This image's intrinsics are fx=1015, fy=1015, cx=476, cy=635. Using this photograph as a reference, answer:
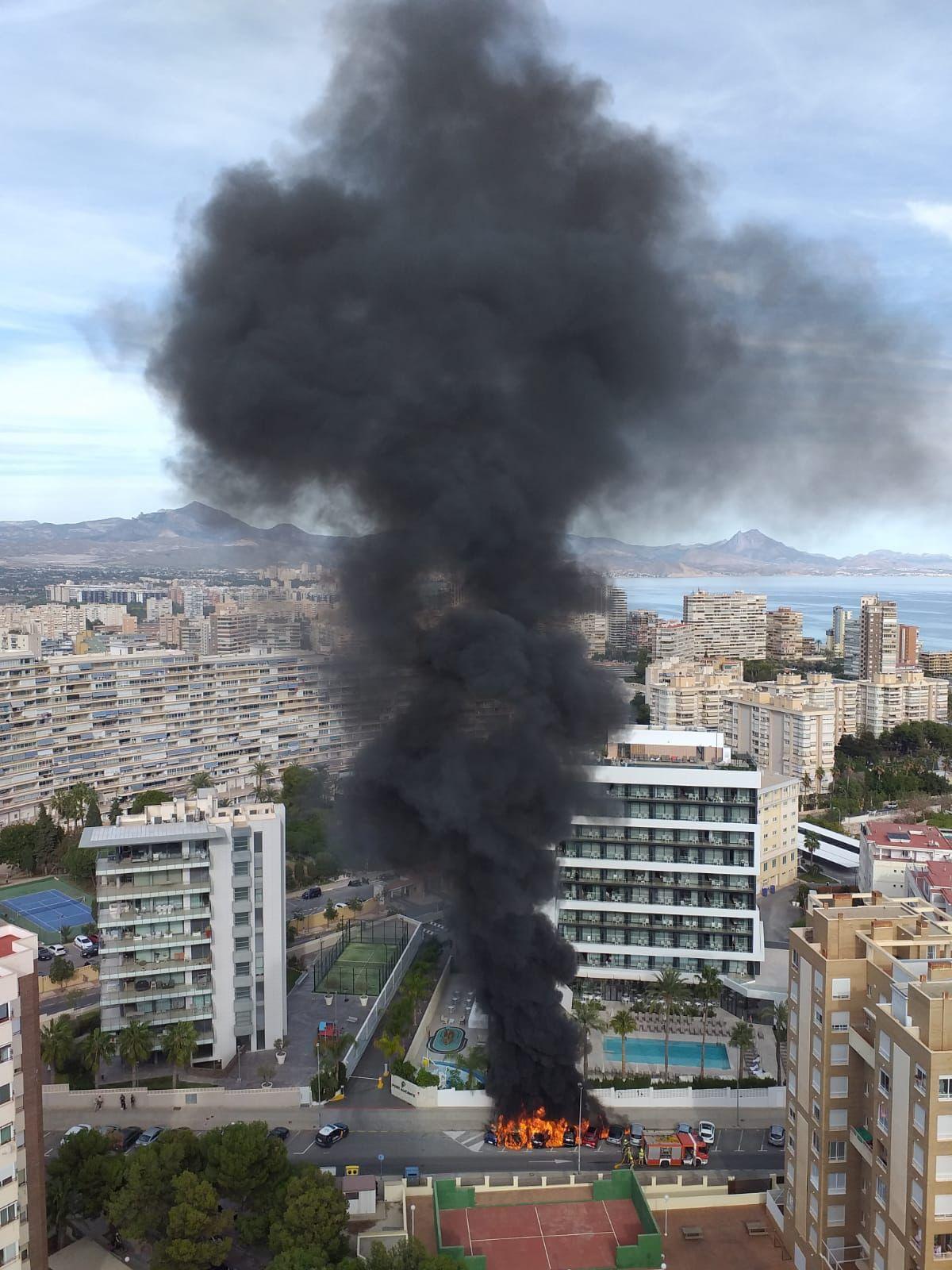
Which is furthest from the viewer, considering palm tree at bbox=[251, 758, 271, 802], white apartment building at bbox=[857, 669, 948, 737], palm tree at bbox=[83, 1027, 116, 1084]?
white apartment building at bbox=[857, 669, 948, 737]

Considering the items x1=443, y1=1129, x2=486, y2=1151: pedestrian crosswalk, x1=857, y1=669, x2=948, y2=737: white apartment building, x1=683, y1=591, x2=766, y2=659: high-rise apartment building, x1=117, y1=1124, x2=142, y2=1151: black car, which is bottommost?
x1=443, y1=1129, x2=486, y2=1151: pedestrian crosswalk

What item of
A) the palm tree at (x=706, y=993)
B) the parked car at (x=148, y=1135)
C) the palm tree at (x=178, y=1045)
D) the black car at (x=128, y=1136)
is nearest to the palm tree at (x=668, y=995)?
the palm tree at (x=706, y=993)

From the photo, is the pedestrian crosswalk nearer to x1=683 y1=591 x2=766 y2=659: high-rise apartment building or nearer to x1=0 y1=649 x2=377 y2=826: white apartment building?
x1=0 y1=649 x2=377 y2=826: white apartment building

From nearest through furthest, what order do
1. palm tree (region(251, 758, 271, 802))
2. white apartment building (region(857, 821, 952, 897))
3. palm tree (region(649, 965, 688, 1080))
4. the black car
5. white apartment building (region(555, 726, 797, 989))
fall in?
1. the black car
2. palm tree (region(649, 965, 688, 1080))
3. white apartment building (region(555, 726, 797, 989))
4. white apartment building (region(857, 821, 952, 897))
5. palm tree (region(251, 758, 271, 802))

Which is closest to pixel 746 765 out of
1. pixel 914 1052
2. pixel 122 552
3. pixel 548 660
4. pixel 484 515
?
pixel 548 660

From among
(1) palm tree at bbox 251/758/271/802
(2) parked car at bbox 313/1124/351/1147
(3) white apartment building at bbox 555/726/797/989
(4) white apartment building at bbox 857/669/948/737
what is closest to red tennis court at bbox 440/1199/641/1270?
(2) parked car at bbox 313/1124/351/1147

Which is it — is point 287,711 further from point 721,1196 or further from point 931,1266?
point 931,1266

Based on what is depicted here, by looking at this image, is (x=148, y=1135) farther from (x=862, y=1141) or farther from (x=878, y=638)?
(x=878, y=638)

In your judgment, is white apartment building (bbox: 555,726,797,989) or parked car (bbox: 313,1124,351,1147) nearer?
parked car (bbox: 313,1124,351,1147)

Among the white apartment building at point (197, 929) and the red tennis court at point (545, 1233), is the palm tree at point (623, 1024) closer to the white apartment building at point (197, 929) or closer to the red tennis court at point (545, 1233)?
the red tennis court at point (545, 1233)
